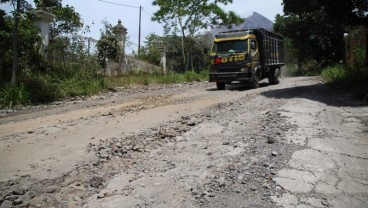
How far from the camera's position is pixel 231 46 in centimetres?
1367

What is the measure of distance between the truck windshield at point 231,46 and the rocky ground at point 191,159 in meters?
5.76

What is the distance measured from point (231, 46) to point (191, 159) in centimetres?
950

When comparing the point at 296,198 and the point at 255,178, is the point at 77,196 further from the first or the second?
the point at 296,198

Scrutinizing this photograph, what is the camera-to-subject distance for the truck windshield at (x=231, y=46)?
44.2 ft

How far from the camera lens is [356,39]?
54.6 feet

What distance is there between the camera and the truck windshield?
530 inches

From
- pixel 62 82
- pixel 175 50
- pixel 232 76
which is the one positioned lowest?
pixel 62 82

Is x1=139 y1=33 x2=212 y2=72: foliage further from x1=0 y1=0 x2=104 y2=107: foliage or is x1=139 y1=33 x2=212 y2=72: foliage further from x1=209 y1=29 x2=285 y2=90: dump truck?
x1=209 y1=29 x2=285 y2=90: dump truck

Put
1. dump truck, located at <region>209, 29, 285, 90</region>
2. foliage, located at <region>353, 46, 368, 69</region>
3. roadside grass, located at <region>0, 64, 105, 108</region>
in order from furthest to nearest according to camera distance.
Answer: foliage, located at <region>353, 46, 368, 69</region>
dump truck, located at <region>209, 29, 285, 90</region>
roadside grass, located at <region>0, 64, 105, 108</region>

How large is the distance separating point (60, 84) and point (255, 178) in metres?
10.1

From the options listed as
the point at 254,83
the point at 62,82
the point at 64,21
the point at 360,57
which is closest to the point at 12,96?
the point at 62,82

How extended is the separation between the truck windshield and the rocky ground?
5.76 meters

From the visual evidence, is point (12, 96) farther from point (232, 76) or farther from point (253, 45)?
point (253, 45)

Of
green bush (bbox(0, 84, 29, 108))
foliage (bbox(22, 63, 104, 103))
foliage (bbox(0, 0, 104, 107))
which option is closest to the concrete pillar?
foliage (bbox(0, 0, 104, 107))
